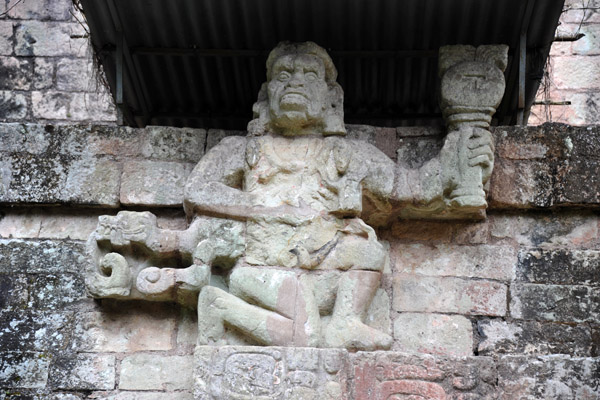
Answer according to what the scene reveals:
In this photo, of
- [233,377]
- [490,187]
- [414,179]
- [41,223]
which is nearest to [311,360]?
[233,377]

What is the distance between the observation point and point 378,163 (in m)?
4.62

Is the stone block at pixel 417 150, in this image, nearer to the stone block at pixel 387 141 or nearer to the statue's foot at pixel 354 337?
the stone block at pixel 387 141

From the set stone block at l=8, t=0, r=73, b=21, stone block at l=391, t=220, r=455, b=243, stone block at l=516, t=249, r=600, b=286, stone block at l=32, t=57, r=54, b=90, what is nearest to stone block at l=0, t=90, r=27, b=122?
stone block at l=32, t=57, r=54, b=90

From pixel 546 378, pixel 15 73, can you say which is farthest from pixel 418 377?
pixel 15 73

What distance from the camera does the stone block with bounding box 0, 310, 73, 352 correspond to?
4.59m

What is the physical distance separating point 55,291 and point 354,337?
1.59m

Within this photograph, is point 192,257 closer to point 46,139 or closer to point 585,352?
point 46,139

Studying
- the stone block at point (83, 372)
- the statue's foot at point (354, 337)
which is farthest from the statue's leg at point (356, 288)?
the stone block at point (83, 372)

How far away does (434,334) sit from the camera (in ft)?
14.9

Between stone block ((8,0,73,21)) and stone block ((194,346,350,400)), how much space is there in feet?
14.5

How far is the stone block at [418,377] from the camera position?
4035 mm

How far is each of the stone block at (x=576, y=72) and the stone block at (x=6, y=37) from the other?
4.32m

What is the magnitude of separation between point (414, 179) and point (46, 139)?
6.49 ft

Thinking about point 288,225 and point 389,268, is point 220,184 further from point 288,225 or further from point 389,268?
point 389,268
